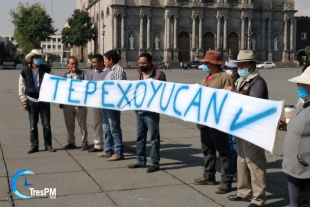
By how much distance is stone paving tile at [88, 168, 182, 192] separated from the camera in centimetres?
714

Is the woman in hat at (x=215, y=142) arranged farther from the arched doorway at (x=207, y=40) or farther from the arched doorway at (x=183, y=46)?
the arched doorway at (x=207, y=40)

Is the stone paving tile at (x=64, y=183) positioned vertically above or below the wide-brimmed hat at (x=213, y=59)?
below

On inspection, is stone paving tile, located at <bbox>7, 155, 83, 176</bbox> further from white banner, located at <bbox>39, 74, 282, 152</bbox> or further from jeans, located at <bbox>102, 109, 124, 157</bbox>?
white banner, located at <bbox>39, 74, 282, 152</bbox>

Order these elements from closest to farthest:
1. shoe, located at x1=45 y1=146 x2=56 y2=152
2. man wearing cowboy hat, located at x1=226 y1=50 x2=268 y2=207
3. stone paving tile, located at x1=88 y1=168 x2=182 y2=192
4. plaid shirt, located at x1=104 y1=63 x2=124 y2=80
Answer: man wearing cowboy hat, located at x1=226 y1=50 x2=268 y2=207
stone paving tile, located at x1=88 y1=168 x2=182 y2=192
plaid shirt, located at x1=104 y1=63 x2=124 y2=80
shoe, located at x1=45 y1=146 x2=56 y2=152

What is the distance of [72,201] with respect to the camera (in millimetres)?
6359

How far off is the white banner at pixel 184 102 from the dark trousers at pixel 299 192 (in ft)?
2.42

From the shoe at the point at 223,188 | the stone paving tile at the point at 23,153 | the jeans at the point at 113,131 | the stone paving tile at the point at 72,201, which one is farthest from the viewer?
the stone paving tile at the point at 23,153

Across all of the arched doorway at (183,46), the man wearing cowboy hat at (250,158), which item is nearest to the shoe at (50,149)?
the man wearing cowboy hat at (250,158)

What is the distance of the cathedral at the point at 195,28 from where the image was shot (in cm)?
7794

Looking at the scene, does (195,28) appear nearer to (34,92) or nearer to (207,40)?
(207,40)

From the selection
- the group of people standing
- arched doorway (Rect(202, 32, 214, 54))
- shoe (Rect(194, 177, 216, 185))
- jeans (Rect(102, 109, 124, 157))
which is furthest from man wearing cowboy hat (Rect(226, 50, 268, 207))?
arched doorway (Rect(202, 32, 214, 54))

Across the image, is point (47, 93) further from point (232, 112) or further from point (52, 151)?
point (232, 112)

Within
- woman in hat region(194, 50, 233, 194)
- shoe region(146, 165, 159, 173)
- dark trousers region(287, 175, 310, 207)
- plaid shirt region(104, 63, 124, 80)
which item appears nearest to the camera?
dark trousers region(287, 175, 310, 207)

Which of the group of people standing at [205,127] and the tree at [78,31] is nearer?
the group of people standing at [205,127]
